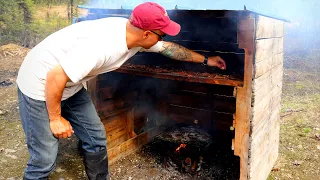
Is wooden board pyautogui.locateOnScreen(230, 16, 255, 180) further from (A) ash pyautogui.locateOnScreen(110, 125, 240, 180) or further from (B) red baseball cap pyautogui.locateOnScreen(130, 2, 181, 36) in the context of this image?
(A) ash pyautogui.locateOnScreen(110, 125, 240, 180)

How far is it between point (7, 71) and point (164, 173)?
6.57 m

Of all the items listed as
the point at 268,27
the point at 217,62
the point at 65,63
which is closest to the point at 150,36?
the point at 65,63

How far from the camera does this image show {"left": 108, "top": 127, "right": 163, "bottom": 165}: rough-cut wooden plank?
3.88 metres

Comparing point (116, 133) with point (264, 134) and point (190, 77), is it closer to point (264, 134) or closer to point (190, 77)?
point (190, 77)

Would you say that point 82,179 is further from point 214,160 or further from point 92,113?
point 214,160

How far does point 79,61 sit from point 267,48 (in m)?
1.87

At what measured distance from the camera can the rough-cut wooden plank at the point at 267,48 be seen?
8.45 ft

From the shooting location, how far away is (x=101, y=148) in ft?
9.84

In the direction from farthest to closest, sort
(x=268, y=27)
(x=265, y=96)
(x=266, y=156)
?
(x=266, y=156) < (x=265, y=96) < (x=268, y=27)

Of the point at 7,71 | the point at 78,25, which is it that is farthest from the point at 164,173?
the point at 7,71

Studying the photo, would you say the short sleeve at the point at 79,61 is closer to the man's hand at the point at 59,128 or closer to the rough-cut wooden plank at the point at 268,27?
the man's hand at the point at 59,128

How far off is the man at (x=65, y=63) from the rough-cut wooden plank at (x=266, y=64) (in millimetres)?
846

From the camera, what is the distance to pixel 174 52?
10.1ft

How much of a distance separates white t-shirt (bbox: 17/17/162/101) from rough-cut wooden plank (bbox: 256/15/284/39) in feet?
3.82
